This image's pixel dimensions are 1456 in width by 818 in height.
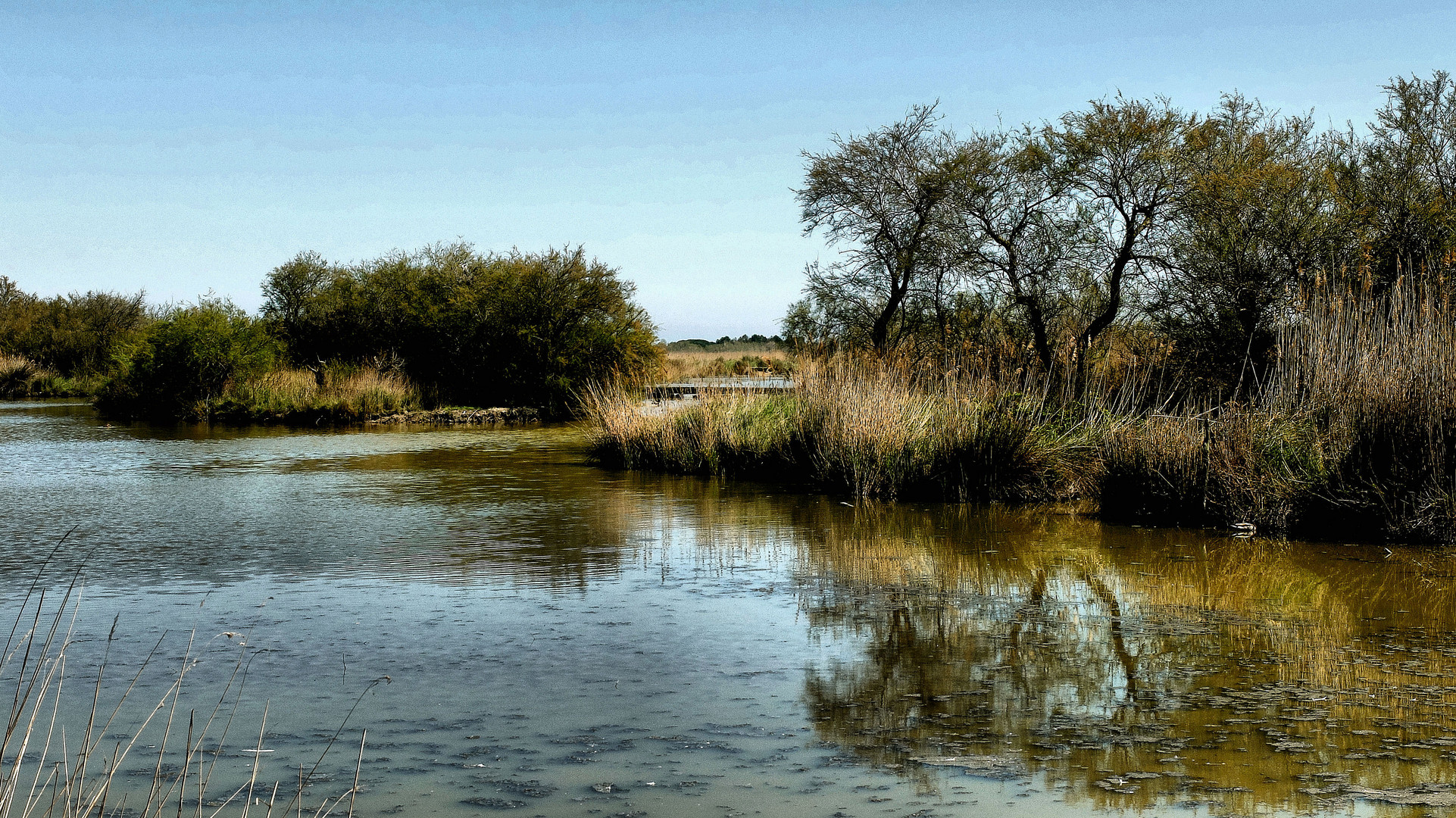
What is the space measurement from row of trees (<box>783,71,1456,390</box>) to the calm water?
540cm

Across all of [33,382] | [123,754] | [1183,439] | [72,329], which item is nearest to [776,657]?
[123,754]

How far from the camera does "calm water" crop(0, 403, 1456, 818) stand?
13.3 ft

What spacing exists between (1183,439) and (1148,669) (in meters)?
5.49

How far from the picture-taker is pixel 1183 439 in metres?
10.4

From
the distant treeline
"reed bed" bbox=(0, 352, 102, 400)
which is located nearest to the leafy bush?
the distant treeline

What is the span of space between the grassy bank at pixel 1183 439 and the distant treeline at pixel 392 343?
1563cm

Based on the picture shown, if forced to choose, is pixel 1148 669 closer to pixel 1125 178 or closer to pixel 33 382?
pixel 1125 178

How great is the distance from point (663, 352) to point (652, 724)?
2878 centimetres

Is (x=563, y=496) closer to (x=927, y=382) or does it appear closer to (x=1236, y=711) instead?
(x=927, y=382)

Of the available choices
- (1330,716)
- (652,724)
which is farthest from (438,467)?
(1330,716)

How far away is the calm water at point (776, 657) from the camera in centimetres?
405

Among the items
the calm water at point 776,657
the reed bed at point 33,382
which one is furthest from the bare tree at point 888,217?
the reed bed at point 33,382

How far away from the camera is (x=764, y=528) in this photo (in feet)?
34.4

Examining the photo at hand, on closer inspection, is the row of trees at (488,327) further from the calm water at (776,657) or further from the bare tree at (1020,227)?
the calm water at (776,657)
